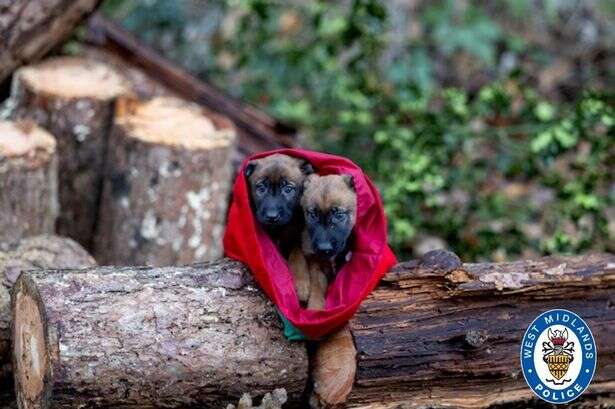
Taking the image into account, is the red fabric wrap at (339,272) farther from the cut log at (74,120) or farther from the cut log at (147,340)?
the cut log at (74,120)

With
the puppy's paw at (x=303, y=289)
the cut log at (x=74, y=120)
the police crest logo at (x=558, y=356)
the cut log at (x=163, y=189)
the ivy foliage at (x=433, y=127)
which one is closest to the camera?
the puppy's paw at (x=303, y=289)

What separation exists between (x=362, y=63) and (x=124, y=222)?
2.84m

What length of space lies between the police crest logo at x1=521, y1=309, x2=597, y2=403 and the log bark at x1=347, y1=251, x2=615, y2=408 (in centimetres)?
4

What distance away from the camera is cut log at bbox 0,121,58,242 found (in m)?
5.65

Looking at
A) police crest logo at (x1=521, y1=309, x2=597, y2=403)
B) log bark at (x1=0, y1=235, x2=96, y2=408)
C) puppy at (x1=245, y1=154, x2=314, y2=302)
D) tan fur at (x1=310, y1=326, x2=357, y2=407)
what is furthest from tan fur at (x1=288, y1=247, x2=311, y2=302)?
log bark at (x1=0, y1=235, x2=96, y2=408)

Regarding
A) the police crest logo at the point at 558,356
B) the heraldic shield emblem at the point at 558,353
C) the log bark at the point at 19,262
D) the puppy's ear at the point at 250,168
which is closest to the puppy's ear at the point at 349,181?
the puppy's ear at the point at 250,168

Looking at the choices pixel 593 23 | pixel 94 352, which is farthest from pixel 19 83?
pixel 593 23

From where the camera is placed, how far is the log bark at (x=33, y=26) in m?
6.43

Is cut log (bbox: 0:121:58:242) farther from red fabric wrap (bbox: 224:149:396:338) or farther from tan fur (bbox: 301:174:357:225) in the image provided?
tan fur (bbox: 301:174:357:225)

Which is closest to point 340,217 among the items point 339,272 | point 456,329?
point 339,272

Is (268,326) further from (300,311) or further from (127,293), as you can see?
(127,293)

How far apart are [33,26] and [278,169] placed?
3.03 metres

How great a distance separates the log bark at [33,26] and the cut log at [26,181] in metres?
0.88

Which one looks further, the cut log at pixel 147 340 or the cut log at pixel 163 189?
the cut log at pixel 163 189
